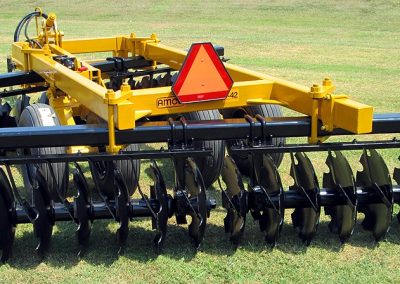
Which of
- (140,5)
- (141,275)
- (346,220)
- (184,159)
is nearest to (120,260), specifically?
(141,275)

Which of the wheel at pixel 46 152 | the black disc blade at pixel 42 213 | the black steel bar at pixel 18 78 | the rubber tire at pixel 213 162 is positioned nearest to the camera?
the black disc blade at pixel 42 213

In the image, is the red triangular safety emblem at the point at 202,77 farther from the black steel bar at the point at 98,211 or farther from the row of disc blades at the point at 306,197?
the black steel bar at the point at 98,211

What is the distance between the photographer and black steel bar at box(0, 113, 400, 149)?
12.3 feet

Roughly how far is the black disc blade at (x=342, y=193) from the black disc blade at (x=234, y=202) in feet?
1.92

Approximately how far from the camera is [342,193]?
4027 mm

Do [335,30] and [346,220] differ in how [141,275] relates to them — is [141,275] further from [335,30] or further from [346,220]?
[335,30]

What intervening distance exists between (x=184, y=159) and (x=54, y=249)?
3.13ft

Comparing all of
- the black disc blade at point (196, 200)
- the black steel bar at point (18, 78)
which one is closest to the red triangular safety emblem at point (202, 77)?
the black disc blade at point (196, 200)

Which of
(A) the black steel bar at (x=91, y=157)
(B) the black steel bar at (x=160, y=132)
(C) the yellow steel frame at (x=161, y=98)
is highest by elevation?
(C) the yellow steel frame at (x=161, y=98)

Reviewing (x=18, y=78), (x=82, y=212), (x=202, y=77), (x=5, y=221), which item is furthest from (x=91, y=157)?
(x=18, y=78)

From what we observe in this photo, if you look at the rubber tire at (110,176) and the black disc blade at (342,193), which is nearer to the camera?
the black disc blade at (342,193)

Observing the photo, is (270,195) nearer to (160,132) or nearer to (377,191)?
(377,191)

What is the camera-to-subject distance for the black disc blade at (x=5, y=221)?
3816 mm

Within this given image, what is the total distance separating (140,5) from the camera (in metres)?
30.6
